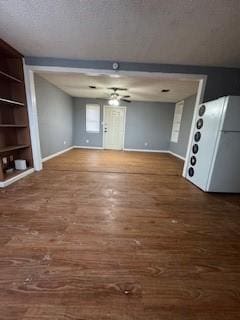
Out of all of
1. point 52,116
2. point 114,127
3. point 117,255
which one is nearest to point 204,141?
point 117,255

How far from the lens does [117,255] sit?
1408 millimetres

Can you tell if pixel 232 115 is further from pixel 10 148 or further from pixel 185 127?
pixel 10 148

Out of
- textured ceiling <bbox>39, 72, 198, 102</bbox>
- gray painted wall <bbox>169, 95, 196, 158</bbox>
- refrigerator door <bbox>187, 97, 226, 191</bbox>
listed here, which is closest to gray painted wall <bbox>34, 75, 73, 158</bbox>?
textured ceiling <bbox>39, 72, 198, 102</bbox>

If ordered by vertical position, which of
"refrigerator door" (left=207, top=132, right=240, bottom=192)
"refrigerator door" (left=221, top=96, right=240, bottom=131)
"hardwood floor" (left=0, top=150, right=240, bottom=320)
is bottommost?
"hardwood floor" (left=0, top=150, right=240, bottom=320)

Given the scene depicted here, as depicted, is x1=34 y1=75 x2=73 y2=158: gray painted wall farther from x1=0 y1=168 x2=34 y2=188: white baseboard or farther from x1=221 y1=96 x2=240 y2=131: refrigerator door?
x1=221 y1=96 x2=240 y2=131: refrigerator door

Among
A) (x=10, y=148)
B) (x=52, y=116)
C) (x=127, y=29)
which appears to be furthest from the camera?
(x=52, y=116)

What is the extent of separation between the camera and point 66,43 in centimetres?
257

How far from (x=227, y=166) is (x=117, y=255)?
2.46 meters

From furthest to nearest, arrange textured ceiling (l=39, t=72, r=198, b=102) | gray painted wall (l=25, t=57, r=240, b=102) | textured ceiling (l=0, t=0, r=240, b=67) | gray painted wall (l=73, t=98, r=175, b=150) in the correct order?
gray painted wall (l=73, t=98, r=175, b=150)
textured ceiling (l=39, t=72, r=198, b=102)
gray painted wall (l=25, t=57, r=240, b=102)
textured ceiling (l=0, t=0, r=240, b=67)

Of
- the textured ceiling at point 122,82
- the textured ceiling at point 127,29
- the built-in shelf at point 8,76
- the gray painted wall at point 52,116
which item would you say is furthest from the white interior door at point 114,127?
the built-in shelf at point 8,76

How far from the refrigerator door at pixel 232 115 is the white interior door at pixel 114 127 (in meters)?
5.24

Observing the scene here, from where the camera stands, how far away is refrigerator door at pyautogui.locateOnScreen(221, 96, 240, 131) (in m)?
2.52

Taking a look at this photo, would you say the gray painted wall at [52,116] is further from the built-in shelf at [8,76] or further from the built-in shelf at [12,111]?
the built-in shelf at [8,76]

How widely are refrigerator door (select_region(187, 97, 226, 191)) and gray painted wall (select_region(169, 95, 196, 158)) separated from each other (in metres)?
2.66
